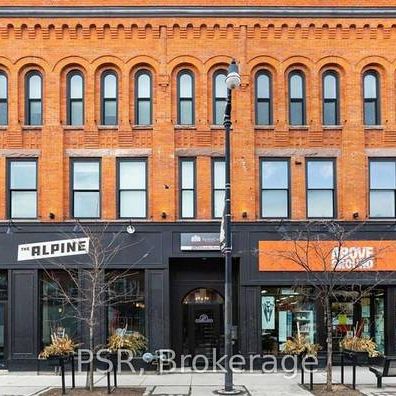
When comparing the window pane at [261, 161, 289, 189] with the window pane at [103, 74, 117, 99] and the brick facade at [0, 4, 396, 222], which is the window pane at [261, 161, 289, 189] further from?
the window pane at [103, 74, 117, 99]

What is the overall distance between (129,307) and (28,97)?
7.82 m

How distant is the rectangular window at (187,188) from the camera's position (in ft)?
73.5

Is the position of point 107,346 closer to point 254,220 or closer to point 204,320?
point 204,320

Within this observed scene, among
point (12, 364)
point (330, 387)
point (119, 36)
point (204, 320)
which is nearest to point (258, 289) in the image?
point (204, 320)

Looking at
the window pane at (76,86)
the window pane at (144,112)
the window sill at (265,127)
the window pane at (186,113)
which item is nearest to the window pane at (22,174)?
the window pane at (76,86)

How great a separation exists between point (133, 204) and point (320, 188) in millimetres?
6275

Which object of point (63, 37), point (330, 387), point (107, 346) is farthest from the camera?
point (63, 37)

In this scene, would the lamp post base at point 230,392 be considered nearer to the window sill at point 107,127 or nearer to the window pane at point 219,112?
the window pane at point 219,112

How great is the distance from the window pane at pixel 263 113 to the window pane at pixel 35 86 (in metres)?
7.45

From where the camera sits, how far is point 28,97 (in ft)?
74.7

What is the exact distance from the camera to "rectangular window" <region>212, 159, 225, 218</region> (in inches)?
882

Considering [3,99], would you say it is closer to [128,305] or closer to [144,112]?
[144,112]

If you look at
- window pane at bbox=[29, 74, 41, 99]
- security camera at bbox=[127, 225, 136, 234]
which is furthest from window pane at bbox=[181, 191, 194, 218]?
window pane at bbox=[29, 74, 41, 99]

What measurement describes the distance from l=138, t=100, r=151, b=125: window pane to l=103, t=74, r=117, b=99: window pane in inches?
→ 37.3
